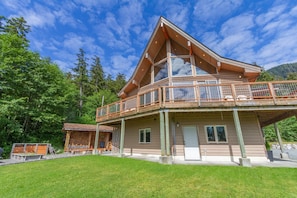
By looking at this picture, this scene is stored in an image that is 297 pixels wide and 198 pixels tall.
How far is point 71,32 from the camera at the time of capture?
17734 millimetres

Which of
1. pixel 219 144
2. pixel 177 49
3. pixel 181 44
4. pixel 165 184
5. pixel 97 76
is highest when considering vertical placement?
pixel 97 76

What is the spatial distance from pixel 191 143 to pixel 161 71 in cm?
585

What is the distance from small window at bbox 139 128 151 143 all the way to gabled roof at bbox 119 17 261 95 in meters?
4.32

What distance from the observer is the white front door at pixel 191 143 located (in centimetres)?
830

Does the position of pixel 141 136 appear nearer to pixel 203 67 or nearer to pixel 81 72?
pixel 203 67

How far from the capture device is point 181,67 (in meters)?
10.5

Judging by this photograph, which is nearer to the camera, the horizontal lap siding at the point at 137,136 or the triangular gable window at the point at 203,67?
the horizontal lap siding at the point at 137,136

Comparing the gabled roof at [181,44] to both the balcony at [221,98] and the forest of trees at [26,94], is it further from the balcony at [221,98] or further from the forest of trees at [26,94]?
the forest of trees at [26,94]

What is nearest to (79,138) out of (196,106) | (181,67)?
(181,67)

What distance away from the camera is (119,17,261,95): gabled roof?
8.85 metres

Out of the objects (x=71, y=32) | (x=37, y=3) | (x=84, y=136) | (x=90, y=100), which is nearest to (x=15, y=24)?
(x=71, y=32)

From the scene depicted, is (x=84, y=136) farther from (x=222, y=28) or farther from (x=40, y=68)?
(x=222, y=28)

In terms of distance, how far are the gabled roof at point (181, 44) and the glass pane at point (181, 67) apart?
0.84 meters

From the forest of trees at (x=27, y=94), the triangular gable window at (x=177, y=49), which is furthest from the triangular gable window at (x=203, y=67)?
the forest of trees at (x=27, y=94)
